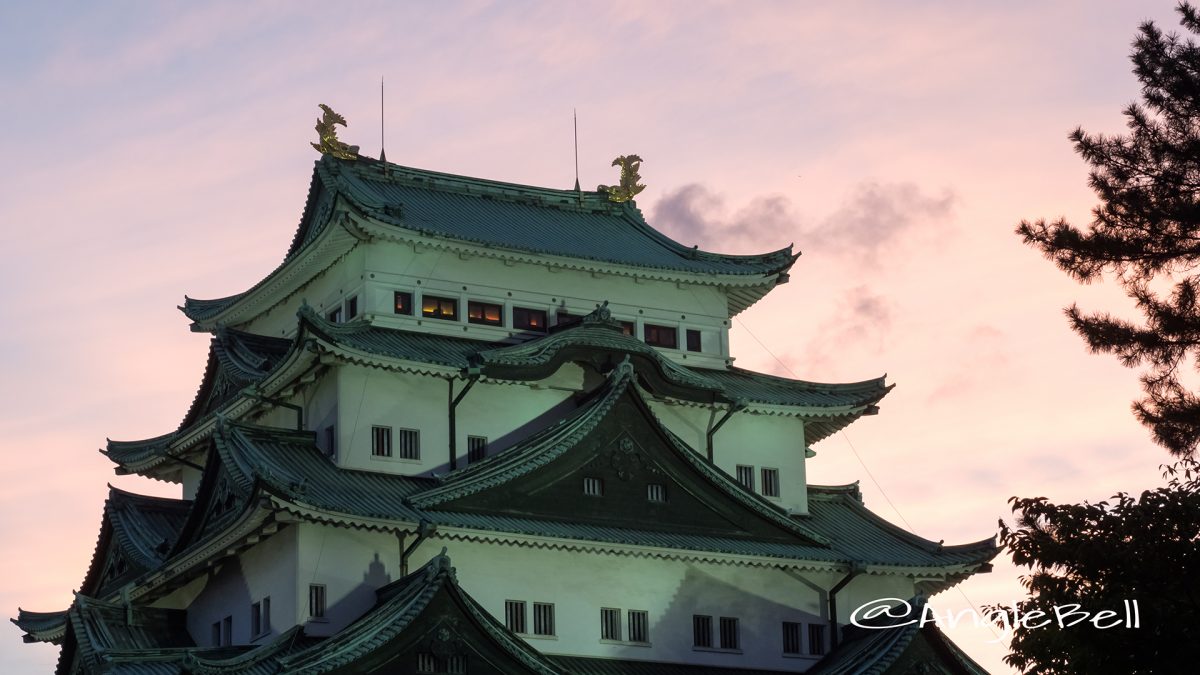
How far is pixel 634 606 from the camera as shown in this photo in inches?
1866

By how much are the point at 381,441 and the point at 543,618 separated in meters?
5.95

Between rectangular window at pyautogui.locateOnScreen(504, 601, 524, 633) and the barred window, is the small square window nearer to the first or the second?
rectangular window at pyautogui.locateOnScreen(504, 601, 524, 633)

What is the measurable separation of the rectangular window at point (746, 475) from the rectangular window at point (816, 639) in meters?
4.39

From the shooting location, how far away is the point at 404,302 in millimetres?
50625

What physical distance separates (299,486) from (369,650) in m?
4.33

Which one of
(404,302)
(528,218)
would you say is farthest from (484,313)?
(528,218)

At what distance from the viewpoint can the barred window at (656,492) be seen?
4800 cm

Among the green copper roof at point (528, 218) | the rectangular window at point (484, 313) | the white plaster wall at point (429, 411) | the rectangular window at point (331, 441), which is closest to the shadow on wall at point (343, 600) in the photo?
the white plaster wall at point (429, 411)

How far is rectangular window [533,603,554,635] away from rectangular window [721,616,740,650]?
4.79 meters

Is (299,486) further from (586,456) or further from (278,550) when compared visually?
(586,456)

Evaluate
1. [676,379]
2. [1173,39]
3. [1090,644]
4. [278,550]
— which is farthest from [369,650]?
[1173,39]

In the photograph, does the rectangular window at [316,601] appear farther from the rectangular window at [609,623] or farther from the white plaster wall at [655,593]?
the rectangular window at [609,623]

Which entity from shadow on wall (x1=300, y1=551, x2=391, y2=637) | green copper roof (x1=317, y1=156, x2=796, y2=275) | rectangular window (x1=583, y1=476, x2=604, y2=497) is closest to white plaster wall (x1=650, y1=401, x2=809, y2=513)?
rectangular window (x1=583, y1=476, x2=604, y2=497)

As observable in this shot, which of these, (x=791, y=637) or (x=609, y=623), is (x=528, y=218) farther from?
(x=791, y=637)
